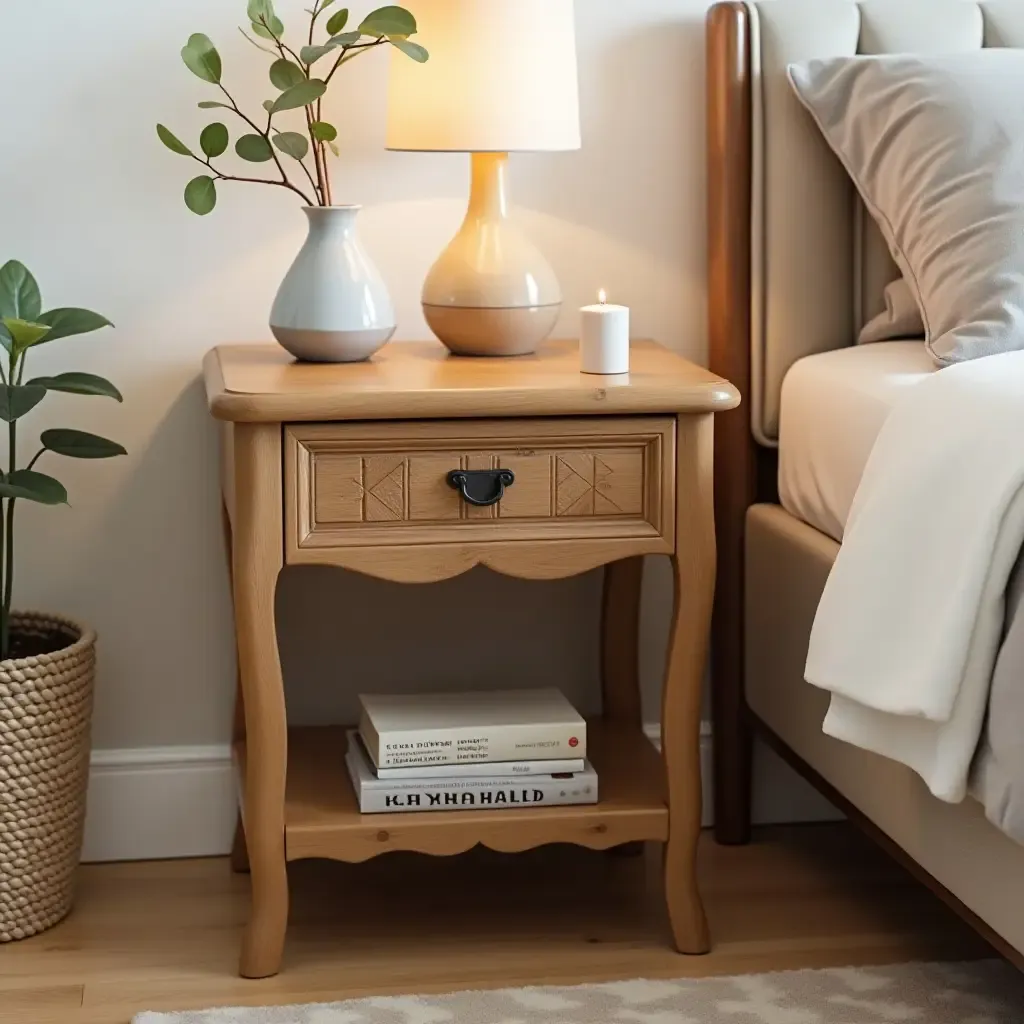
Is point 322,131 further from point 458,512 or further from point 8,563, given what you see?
point 8,563

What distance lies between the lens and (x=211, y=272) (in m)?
2.10

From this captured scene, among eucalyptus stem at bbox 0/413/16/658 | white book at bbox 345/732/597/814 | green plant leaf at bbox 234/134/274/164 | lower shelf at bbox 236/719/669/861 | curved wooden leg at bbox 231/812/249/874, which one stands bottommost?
curved wooden leg at bbox 231/812/249/874

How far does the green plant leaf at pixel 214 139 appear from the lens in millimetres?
1882

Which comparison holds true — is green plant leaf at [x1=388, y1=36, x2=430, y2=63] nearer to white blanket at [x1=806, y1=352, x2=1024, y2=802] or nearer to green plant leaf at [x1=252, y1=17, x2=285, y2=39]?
green plant leaf at [x1=252, y1=17, x2=285, y2=39]

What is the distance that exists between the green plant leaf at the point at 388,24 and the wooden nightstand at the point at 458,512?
0.37 m

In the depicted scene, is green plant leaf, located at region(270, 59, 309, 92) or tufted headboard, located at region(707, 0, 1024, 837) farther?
tufted headboard, located at region(707, 0, 1024, 837)

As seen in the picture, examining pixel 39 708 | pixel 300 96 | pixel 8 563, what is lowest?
pixel 39 708

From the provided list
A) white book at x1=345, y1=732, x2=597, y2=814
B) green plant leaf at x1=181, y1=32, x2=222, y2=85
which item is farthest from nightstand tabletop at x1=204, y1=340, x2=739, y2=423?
white book at x1=345, y1=732, x2=597, y2=814

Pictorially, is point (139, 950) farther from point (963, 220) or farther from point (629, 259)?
point (963, 220)

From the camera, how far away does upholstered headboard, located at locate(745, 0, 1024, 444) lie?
2055 millimetres

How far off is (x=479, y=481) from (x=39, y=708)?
58cm

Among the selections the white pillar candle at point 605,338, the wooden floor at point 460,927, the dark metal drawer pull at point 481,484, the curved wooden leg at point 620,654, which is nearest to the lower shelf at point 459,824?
the wooden floor at point 460,927

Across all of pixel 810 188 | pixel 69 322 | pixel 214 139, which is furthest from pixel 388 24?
pixel 810 188

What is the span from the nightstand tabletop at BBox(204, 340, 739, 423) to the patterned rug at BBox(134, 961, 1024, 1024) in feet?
2.05
